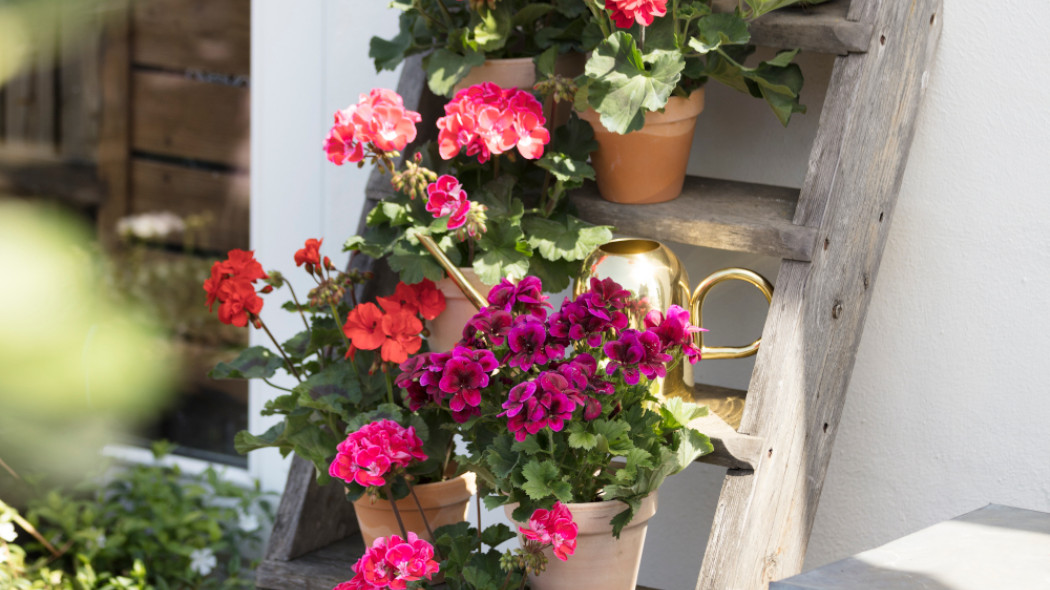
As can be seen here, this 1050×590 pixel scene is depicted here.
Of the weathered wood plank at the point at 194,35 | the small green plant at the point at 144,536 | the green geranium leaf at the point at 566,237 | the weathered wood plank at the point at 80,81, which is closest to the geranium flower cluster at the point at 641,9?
the green geranium leaf at the point at 566,237

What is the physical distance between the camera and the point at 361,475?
40.8 inches

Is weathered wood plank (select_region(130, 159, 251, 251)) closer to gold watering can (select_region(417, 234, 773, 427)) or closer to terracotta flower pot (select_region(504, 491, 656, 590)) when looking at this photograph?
gold watering can (select_region(417, 234, 773, 427))

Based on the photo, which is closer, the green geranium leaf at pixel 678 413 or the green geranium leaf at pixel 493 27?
the green geranium leaf at pixel 678 413

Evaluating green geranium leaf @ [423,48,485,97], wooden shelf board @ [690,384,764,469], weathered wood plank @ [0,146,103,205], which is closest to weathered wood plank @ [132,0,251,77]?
weathered wood plank @ [0,146,103,205]

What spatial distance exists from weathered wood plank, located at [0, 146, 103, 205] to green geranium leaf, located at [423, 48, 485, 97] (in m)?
1.13

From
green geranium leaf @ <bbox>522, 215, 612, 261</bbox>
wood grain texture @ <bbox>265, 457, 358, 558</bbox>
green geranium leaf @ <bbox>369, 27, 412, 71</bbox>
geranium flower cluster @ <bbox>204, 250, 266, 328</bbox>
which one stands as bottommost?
wood grain texture @ <bbox>265, 457, 358, 558</bbox>

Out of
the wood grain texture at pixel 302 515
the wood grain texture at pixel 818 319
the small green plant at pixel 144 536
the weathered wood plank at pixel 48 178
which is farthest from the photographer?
the weathered wood plank at pixel 48 178

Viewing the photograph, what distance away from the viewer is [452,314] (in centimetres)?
124

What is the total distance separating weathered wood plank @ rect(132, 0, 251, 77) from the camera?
6.07ft

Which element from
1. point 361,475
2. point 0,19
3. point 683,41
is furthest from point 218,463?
point 683,41

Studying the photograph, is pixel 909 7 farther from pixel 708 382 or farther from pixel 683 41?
pixel 708 382

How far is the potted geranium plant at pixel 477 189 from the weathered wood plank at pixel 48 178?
3.46ft

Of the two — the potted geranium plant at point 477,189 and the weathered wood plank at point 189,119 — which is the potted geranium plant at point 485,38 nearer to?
the potted geranium plant at point 477,189

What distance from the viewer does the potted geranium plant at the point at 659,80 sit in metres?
1.09
